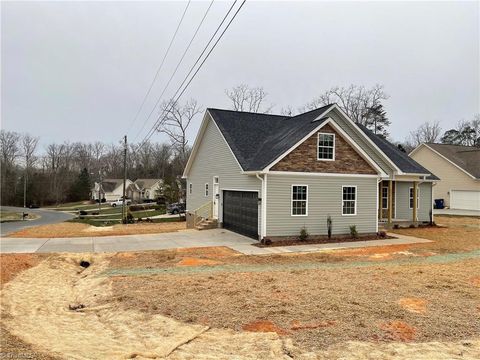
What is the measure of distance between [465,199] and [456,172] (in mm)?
2765

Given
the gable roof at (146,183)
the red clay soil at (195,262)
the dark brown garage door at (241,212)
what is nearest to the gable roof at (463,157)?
the dark brown garage door at (241,212)

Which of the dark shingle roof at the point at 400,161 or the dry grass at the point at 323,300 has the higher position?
the dark shingle roof at the point at 400,161

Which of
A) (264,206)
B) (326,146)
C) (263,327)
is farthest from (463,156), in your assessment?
(263,327)

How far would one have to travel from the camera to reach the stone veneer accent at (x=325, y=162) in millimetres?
16359

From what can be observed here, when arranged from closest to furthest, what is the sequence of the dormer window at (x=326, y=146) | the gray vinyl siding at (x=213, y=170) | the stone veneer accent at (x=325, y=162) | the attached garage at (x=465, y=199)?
the stone veneer accent at (x=325, y=162), the dormer window at (x=326, y=146), the gray vinyl siding at (x=213, y=170), the attached garage at (x=465, y=199)

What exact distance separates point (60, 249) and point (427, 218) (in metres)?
20.8

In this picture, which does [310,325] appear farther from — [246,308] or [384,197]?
[384,197]

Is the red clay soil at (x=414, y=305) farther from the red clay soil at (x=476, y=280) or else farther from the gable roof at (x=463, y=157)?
the gable roof at (x=463, y=157)

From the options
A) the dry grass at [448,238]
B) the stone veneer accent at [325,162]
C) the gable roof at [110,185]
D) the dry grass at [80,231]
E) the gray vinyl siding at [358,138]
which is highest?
the gray vinyl siding at [358,138]

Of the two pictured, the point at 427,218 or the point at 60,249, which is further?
the point at 427,218

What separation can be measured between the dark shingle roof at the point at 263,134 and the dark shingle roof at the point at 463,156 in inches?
642

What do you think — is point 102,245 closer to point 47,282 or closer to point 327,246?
point 47,282

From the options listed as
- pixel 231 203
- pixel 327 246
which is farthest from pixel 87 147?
pixel 327 246

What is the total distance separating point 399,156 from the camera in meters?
24.8
